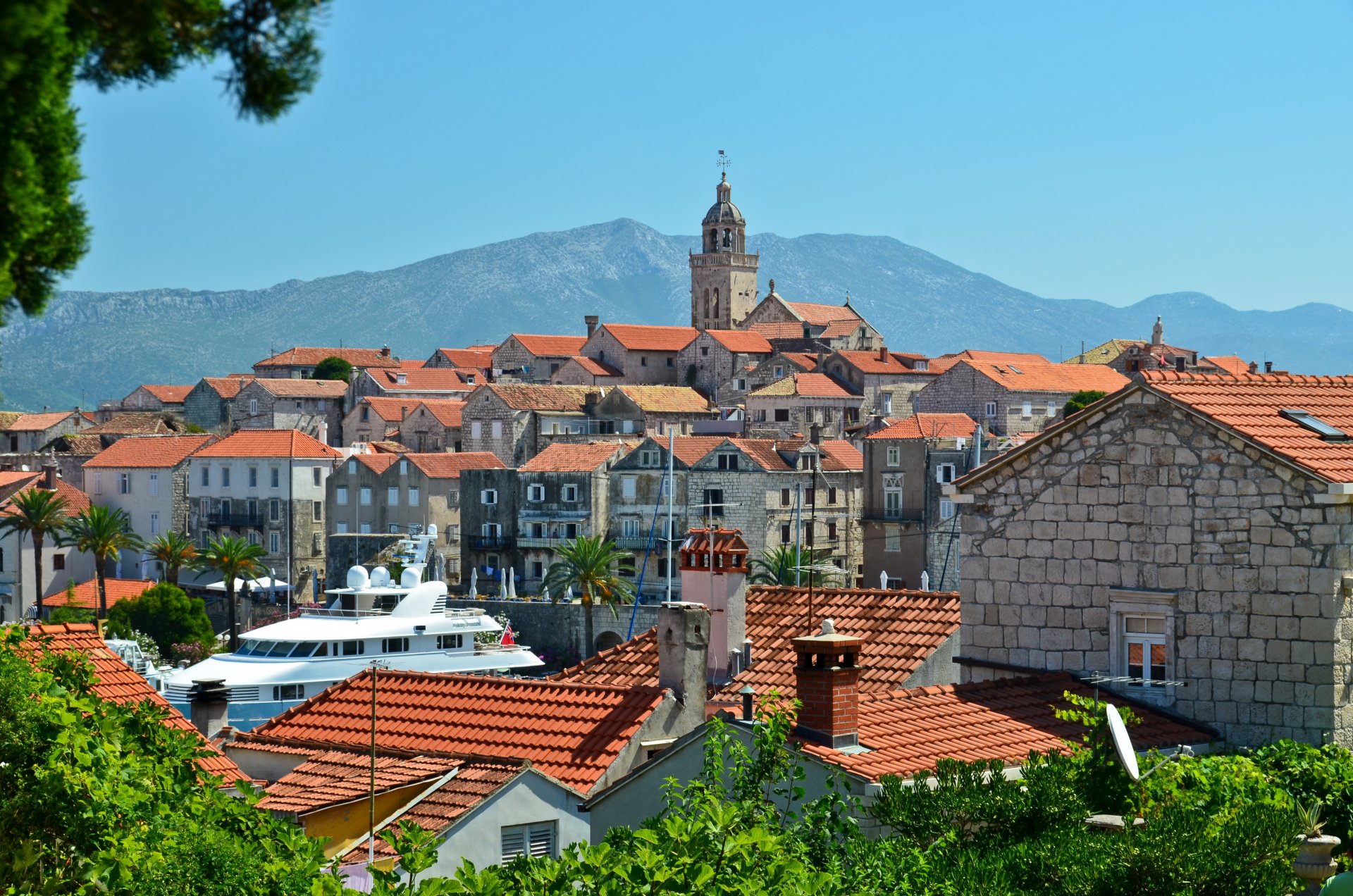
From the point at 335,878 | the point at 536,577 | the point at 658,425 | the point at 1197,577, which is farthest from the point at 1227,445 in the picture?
the point at 658,425

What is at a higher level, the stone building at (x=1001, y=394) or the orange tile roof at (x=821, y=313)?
the orange tile roof at (x=821, y=313)

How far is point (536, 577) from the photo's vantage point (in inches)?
3120

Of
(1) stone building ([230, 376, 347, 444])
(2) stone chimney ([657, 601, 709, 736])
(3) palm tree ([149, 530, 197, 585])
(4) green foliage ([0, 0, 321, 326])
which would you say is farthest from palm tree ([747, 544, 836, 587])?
(4) green foliage ([0, 0, 321, 326])

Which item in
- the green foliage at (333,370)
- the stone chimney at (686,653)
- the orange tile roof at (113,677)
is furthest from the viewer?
the green foliage at (333,370)

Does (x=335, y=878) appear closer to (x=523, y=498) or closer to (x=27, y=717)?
(x=27, y=717)

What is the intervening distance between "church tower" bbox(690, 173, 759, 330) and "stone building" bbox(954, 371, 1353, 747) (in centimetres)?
→ 13256

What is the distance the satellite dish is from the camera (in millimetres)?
11781

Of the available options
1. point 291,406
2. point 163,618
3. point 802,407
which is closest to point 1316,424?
point 163,618

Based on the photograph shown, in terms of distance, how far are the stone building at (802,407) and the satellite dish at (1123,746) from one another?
88772 mm

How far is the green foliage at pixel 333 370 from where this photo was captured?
128250 mm

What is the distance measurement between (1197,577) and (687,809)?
7078 millimetres

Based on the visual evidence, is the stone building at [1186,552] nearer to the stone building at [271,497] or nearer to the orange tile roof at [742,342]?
the stone building at [271,497]

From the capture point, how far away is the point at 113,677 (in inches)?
591

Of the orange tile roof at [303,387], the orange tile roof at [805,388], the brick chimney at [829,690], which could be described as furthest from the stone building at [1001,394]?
the brick chimney at [829,690]
